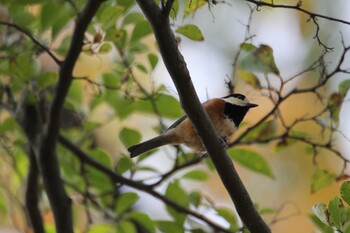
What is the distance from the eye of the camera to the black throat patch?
302 cm

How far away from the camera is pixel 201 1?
2229mm

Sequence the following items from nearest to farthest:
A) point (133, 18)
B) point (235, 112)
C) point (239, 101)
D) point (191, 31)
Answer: point (191, 31), point (133, 18), point (235, 112), point (239, 101)

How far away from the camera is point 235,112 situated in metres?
3.09

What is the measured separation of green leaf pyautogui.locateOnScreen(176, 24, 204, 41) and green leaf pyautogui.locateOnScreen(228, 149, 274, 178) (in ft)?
2.55

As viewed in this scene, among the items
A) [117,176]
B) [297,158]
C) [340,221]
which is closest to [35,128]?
[117,176]

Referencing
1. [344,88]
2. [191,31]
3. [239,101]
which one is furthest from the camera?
[239,101]

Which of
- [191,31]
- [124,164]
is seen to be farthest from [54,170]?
[191,31]

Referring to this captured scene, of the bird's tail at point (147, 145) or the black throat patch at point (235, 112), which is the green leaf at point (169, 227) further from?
the black throat patch at point (235, 112)

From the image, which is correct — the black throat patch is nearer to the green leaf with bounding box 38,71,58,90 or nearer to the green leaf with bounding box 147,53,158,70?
the green leaf with bounding box 147,53,158,70

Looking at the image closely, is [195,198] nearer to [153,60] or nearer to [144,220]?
[144,220]

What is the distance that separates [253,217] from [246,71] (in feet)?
2.00

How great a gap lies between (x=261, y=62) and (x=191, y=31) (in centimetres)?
29

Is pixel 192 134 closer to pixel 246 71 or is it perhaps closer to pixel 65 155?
pixel 246 71

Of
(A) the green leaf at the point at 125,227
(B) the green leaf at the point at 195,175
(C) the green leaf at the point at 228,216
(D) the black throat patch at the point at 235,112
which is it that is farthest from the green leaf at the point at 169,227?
(D) the black throat patch at the point at 235,112
